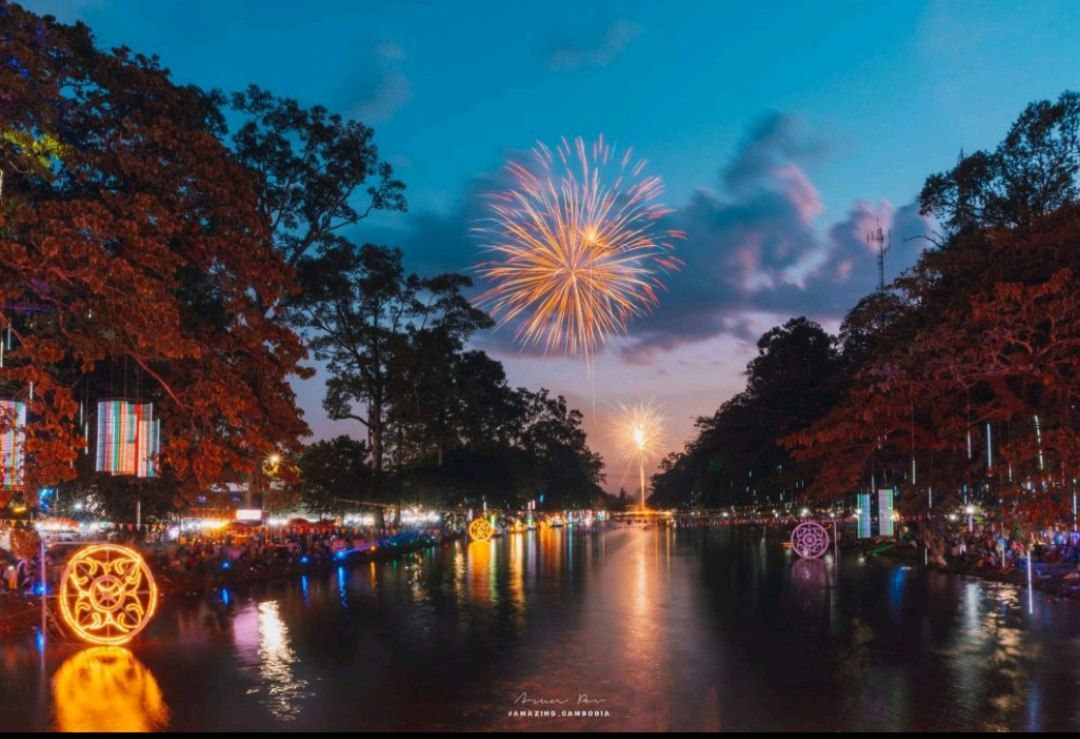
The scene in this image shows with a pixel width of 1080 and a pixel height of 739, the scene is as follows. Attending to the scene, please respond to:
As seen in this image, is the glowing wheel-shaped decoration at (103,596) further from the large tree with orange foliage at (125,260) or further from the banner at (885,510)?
the banner at (885,510)

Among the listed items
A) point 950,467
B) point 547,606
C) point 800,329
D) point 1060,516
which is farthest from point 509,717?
point 800,329

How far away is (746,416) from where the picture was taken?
53.4m

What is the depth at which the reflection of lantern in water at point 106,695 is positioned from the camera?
8.56 m

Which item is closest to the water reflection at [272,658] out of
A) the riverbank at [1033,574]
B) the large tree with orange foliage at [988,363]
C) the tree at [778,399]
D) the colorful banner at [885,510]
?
the large tree with orange foliage at [988,363]

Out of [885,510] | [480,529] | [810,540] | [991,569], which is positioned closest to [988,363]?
[991,569]

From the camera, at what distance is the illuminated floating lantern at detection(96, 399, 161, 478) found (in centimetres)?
1544

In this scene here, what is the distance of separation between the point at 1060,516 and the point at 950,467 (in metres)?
9.55

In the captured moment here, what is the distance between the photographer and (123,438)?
51.2 feet

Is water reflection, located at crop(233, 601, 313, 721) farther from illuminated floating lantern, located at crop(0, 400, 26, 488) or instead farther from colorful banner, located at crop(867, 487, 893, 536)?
colorful banner, located at crop(867, 487, 893, 536)

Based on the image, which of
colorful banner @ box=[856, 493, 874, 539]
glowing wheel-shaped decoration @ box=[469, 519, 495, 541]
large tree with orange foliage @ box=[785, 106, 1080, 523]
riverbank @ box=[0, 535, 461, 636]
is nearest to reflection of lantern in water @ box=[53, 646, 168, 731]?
riverbank @ box=[0, 535, 461, 636]

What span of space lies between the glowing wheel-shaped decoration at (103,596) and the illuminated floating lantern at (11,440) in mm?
1615

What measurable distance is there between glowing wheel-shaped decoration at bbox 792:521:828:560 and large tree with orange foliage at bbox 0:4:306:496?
804 inches

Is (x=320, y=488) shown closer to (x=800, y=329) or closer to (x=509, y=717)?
(x=800, y=329)

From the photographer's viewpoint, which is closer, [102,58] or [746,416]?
[102,58]
